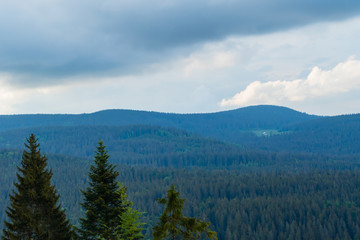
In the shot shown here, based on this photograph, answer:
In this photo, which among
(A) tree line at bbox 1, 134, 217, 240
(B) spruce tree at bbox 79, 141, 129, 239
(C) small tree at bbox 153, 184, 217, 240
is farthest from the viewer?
(B) spruce tree at bbox 79, 141, 129, 239

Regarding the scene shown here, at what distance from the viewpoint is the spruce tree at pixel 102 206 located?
1273 inches

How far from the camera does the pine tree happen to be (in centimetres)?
2981

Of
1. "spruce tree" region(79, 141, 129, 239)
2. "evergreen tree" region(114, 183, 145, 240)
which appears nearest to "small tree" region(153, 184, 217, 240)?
"evergreen tree" region(114, 183, 145, 240)

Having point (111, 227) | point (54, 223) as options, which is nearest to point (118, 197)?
point (111, 227)

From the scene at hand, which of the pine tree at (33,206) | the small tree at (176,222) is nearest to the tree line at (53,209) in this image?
the pine tree at (33,206)

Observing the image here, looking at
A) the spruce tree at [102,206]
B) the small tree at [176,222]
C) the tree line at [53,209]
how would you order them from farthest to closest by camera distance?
the spruce tree at [102,206] → the tree line at [53,209] → the small tree at [176,222]

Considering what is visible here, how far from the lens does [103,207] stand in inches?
1282

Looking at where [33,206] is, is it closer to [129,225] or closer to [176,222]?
[129,225]

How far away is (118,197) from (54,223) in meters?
5.43

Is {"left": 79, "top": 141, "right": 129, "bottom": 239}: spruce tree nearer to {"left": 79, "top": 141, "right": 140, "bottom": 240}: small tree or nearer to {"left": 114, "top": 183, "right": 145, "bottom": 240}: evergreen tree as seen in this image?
{"left": 79, "top": 141, "right": 140, "bottom": 240}: small tree

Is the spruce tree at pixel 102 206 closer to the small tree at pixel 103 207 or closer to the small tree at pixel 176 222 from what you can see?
the small tree at pixel 103 207

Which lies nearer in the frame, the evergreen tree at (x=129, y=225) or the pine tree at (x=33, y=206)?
the pine tree at (x=33, y=206)

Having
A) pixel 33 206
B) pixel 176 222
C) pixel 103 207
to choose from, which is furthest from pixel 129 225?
pixel 176 222

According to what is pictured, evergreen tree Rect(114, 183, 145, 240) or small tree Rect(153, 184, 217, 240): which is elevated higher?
small tree Rect(153, 184, 217, 240)
